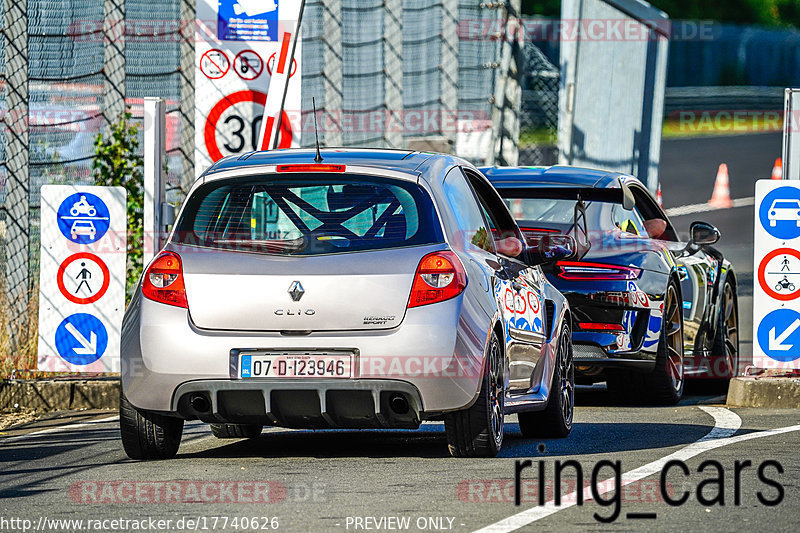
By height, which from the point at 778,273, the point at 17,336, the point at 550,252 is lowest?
the point at 17,336

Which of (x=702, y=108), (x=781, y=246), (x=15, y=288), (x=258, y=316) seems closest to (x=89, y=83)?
(x=15, y=288)

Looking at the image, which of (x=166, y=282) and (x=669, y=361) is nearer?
(x=166, y=282)

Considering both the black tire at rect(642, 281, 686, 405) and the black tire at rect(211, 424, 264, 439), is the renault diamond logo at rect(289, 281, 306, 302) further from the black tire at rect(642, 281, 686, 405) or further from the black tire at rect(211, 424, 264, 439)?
the black tire at rect(642, 281, 686, 405)

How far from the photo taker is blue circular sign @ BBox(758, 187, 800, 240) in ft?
39.7

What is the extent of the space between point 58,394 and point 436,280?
445 centimetres

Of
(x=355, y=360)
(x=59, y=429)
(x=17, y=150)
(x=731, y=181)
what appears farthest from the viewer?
(x=731, y=181)

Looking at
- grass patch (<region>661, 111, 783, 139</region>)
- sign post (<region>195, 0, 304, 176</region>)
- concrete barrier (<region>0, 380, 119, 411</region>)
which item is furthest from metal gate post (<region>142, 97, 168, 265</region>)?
grass patch (<region>661, 111, 783, 139</region>)

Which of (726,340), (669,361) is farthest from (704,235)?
(726,340)

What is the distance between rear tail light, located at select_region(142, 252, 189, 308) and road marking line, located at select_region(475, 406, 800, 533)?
2194mm

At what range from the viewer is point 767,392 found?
11.7 metres

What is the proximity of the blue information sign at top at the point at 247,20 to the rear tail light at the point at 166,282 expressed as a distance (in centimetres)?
583

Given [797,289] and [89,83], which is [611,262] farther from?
[89,83]

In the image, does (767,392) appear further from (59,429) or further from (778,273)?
(59,429)

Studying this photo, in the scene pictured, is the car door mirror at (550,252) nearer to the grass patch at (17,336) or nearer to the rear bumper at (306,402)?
the rear bumper at (306,402)
